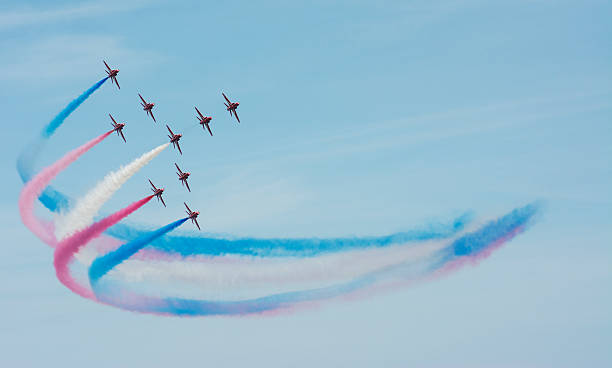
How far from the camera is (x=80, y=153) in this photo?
82.1 m

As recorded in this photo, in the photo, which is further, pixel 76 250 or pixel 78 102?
pixel 78 102

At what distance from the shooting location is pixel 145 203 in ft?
263

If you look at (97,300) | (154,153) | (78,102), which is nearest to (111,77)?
(78,102)

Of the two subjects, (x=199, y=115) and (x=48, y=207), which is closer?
(x=48, y=207)

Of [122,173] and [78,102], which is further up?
[78,102]

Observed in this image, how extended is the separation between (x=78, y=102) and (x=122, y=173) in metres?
10.4

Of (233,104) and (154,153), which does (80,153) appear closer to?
(154,153)

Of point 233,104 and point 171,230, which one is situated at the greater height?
point 233,104

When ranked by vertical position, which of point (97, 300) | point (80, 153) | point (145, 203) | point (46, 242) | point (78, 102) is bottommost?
point (97, 300)

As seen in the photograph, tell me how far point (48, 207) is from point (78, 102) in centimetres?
1345

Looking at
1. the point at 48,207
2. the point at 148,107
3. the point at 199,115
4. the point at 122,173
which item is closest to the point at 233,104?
the point at 199,115

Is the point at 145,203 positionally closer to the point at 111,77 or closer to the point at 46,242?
the point at 46,242

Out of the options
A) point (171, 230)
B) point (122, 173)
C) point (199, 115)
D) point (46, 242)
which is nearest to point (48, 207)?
point (46, 242)

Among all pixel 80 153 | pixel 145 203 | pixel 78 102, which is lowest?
pixel 145 203
